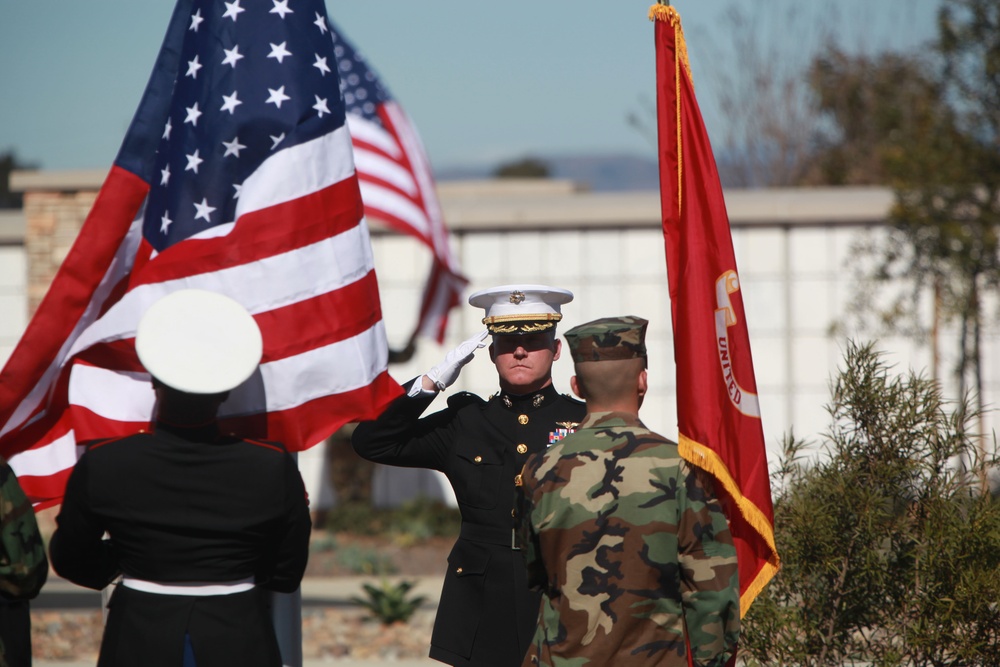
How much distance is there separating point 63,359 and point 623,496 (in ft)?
7.90

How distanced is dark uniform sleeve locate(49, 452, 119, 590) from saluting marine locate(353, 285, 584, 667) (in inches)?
45.4

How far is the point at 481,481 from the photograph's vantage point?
4.41 metres

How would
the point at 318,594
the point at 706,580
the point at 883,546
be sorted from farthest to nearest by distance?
the point at 318,594 < the point at 883,546 < the point at 706,580

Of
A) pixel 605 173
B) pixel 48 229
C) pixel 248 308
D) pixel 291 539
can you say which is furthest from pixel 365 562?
pixel 605 173

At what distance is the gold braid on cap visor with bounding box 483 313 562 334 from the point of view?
439 centimetres

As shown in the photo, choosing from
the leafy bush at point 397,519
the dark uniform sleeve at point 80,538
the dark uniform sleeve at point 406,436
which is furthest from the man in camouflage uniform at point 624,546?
the leafy bush at point 397,519

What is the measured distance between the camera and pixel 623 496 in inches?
136

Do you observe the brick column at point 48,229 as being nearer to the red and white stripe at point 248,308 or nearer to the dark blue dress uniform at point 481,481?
the red and white stripe at point 248,308

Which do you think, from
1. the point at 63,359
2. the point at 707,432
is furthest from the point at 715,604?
the point at 63,359

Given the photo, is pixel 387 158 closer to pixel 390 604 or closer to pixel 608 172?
pixel 390 604

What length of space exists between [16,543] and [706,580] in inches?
76.9

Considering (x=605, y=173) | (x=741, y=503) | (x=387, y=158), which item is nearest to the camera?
(x=741, y=503)

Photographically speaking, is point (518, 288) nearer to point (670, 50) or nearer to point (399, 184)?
point (670, 50)

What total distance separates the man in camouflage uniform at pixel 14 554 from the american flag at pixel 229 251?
103 cm
